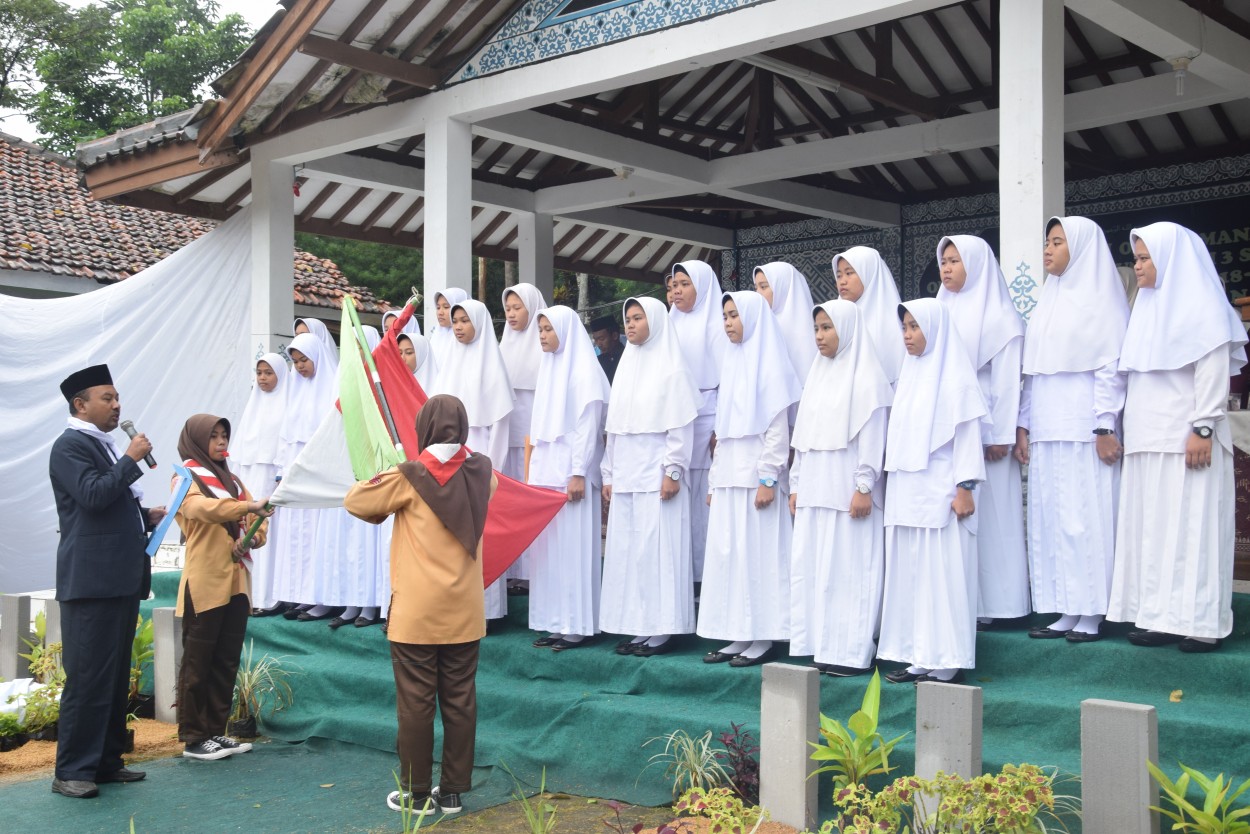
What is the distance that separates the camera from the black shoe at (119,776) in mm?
5609

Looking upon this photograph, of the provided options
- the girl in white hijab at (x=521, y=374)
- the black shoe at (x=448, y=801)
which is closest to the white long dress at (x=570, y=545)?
the girl in white hijab at (x=521, y=374)

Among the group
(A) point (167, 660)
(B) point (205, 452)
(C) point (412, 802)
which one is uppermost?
(B) point (205, 452)

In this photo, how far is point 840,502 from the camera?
5.42 meters

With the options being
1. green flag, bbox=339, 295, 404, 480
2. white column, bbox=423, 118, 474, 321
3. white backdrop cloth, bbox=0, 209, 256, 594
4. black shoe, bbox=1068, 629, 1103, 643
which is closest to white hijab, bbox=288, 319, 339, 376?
white column, bbox=423, 118, 474, 321

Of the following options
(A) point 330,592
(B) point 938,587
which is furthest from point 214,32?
(B) point 938,587

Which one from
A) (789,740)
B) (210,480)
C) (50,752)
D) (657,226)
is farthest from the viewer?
(657,226)

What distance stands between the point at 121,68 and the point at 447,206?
796 inches

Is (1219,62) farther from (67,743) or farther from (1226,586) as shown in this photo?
(67,743)

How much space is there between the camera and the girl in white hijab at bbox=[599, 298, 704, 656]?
6125mm

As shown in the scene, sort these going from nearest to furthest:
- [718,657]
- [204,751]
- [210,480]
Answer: [718,657] < [210,480] < [204,751]

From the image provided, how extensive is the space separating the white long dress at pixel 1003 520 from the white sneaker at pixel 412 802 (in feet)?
8.37

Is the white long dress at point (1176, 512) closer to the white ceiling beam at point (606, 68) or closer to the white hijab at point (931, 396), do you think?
the white hijab at point (931, 396)

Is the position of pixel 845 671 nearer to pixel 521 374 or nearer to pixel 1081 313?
pixel 1081 313

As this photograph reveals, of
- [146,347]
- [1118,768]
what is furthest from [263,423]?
[1118,768]
